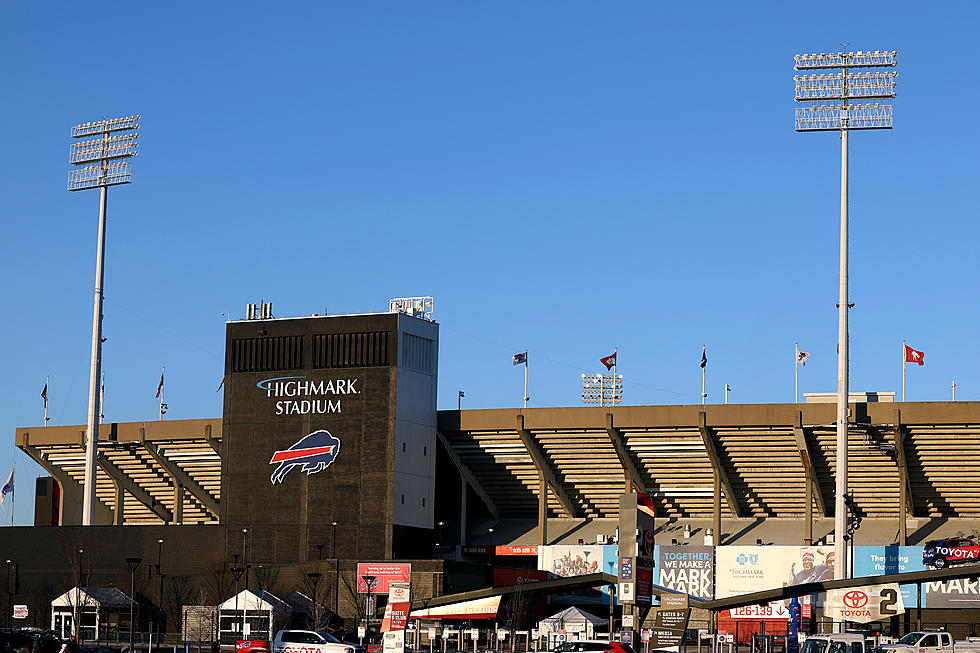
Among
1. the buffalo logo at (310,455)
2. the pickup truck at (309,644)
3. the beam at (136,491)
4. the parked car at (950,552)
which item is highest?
the buffalo logo at (310,455)

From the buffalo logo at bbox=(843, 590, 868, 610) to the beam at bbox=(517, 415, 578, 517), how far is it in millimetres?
35791

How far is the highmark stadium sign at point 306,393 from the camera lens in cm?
8825

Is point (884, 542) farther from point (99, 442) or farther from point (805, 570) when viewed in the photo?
point (99, 442)

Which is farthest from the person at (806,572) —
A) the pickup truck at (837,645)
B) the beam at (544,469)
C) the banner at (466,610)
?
the pickup truck at (837,645)

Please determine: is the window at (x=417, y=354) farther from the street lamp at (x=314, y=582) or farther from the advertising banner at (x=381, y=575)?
the street lamp at (x=314, y=582)

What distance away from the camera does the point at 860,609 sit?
54531mm

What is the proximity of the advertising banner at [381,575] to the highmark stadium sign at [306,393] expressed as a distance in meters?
10.6

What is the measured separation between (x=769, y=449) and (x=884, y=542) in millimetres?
8603

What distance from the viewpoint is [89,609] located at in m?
83.6

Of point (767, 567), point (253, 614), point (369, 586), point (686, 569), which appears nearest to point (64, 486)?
point (253, 614)

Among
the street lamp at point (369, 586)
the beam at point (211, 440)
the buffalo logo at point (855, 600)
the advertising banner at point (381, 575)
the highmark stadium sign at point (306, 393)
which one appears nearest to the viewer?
the buffalo logo at point (855, 600)

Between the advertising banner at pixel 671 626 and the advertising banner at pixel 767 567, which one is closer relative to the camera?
the advertising banner at pixel 671 626

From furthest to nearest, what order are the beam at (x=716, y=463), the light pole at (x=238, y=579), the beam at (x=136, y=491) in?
1. the beam at (x=136, y=491)
2. the beam at (x=716, y=463)
3. the light pole at (x=238, y=579)

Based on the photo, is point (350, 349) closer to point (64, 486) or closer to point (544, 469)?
point (544, 469)
